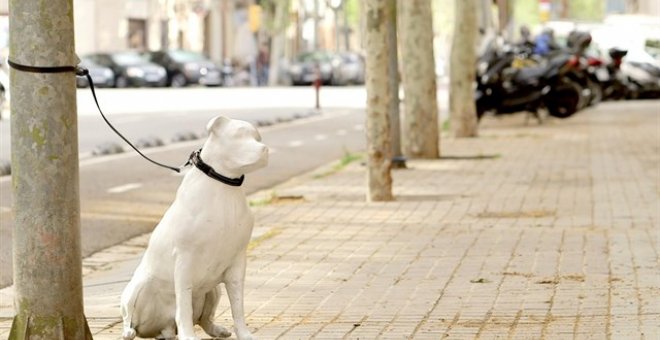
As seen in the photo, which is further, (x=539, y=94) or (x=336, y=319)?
(x=539, y=94)

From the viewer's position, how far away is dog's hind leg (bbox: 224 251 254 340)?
24.9 ft

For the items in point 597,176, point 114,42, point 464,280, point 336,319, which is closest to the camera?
point 336,319

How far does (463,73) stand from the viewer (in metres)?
28.7

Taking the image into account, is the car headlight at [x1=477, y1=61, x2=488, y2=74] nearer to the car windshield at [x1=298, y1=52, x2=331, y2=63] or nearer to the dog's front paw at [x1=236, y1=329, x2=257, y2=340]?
the dog's front paw at [x1=236, y1=329, x2=257, y2=340]

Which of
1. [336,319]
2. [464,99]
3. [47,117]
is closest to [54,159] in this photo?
[47,117]

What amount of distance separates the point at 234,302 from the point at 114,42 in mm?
71357

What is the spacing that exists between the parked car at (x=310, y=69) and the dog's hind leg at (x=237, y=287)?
62697mm

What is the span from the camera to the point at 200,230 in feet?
24.3

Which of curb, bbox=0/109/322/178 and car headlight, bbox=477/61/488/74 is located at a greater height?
car headlight, bbox=477/61/488/74

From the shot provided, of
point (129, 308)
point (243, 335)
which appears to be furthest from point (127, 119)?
point (243, 335)

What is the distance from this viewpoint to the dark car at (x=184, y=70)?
219ft

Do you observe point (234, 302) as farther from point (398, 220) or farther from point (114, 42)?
point (114, 42)

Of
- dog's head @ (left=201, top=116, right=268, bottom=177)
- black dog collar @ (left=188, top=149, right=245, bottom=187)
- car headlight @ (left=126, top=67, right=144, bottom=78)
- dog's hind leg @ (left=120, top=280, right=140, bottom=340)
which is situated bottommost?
car headlight @ (left=126, top=67, right=144, bottom=78)

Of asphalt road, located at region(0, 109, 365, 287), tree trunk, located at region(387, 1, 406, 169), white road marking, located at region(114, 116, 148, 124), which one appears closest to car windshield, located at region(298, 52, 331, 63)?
asphalt road, located at region(0, 109, 365, 287)
